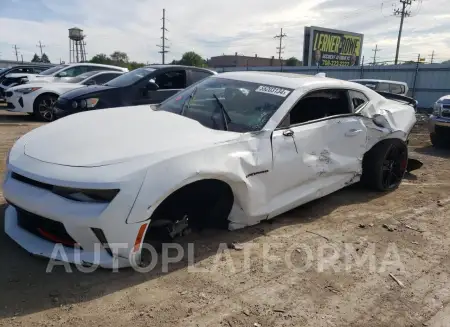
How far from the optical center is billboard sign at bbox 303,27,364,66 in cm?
3922

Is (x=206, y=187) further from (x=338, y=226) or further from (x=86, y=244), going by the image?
(x=338, y=226)

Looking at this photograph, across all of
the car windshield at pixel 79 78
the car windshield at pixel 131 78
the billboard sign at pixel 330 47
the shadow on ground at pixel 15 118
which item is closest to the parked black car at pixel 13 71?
the shadow on ground at pixel 15 118

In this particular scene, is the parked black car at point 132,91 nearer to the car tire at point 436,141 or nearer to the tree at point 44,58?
the car tire at point 436,141

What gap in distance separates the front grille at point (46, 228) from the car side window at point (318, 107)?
204cm

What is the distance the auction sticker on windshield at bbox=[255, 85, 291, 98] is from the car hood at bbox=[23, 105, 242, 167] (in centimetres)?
76

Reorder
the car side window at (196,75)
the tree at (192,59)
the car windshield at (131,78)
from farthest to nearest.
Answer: the tree at (192,59)
the car side window at (196,75)
the car windshield at (131,78)

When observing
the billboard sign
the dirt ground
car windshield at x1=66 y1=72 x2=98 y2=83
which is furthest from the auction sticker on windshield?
the billboard sign

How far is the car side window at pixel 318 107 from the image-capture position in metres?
3.75

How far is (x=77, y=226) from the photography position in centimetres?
250

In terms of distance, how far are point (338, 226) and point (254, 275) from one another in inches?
54.5

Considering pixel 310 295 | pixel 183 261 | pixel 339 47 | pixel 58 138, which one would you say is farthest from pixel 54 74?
pixel 339 47

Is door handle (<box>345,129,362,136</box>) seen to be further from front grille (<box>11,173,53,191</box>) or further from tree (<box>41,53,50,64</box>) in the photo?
tree (<box>41,53,50,64</box>)

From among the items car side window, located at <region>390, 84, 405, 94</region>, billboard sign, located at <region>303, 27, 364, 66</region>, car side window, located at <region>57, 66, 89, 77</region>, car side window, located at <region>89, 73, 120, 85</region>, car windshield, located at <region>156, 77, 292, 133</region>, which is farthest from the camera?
billboard sign, located at <region>303, 27, 364, 66</region>

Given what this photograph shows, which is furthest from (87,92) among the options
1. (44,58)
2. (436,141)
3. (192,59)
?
(44,58)
